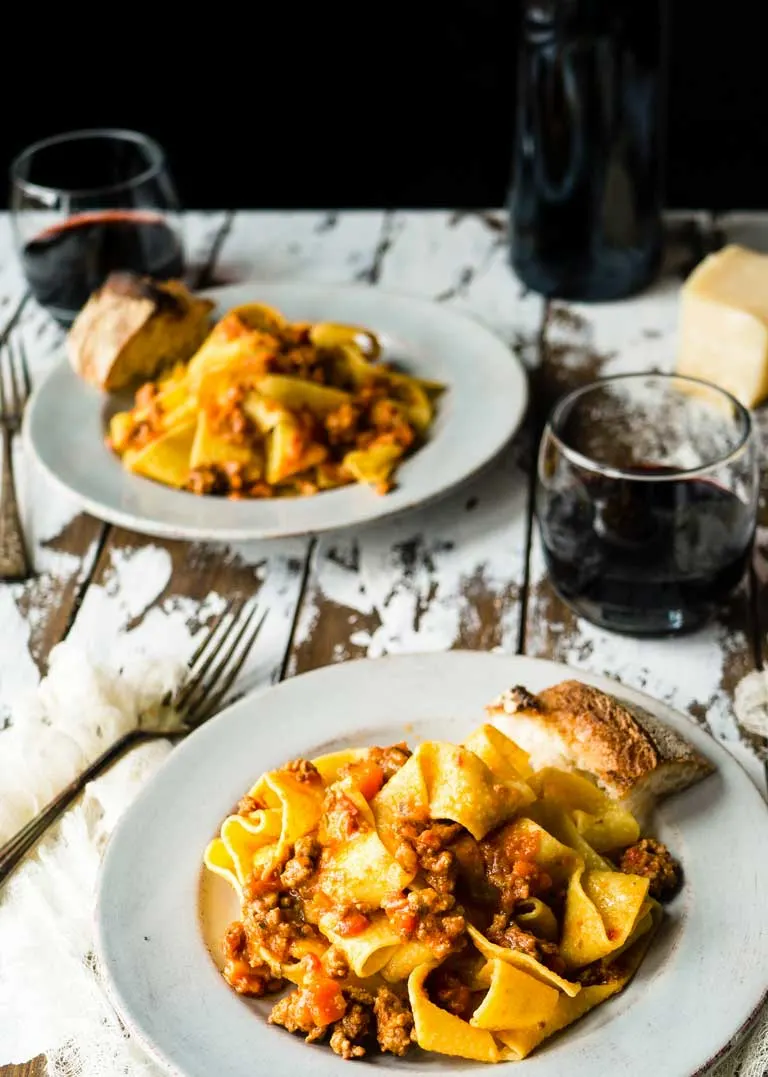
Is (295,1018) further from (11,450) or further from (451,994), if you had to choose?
(11,450)

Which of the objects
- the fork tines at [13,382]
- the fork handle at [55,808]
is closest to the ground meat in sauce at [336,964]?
the fork handle at [55,808]

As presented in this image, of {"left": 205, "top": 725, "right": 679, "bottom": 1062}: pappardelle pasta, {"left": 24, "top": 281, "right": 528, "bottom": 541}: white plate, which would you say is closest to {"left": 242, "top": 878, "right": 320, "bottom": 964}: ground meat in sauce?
{"left": 205, "top": 725, "right": 679, "bottom": 1062}: pappardelle pasta

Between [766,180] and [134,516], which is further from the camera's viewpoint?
[766,180]

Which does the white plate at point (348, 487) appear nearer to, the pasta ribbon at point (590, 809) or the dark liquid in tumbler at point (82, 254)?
the dark liquid in tumbler at point (82, 254)

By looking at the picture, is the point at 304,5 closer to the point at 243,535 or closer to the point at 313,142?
the point at 313,142

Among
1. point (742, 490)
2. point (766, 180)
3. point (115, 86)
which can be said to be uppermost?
point (742, 490)

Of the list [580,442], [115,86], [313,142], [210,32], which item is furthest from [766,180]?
[580,442]

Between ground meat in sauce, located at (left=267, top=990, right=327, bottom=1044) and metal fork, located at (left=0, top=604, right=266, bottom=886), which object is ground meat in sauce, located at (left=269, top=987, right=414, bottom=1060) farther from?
metal fork, located at (left=0, top=604, right=266, bottom=886)

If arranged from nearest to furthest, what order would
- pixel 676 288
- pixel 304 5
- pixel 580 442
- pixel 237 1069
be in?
pixel 237 1069 → pixel 580 442 → pixel 676 288 → pixel 304 5
